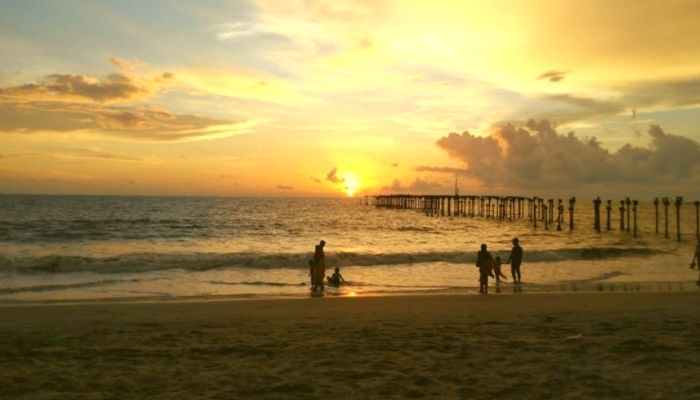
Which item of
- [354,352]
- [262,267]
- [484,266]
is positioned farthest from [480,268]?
[262,267]

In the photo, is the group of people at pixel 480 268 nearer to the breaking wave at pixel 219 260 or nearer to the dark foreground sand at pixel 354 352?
the dark foreground sand at pixel 354 352

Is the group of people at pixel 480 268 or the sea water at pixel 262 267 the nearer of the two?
the group of people at pixel 480 268

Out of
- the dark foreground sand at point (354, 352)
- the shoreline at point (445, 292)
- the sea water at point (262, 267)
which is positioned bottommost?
the sea water at point (262, 267)

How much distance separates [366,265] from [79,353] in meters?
18.8

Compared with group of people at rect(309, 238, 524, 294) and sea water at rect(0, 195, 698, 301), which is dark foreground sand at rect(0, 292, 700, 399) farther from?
sea water at rect(0, 195, 698, 301)

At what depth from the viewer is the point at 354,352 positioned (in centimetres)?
761

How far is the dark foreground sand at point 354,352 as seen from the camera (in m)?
5.91

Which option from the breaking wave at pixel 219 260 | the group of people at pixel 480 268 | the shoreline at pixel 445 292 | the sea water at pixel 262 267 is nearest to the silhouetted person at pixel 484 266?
the group of people at pixel 480 268

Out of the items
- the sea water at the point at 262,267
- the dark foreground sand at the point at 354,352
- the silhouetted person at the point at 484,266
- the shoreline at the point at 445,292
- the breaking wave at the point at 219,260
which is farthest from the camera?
the breaking wave at the point at 219,260

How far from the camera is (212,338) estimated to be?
8.68 metres

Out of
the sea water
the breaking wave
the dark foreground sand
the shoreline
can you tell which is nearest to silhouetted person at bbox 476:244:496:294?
the shoreline

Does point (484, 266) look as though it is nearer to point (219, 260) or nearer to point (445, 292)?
point (445, 292)

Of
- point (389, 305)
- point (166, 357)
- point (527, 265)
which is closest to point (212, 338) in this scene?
point (166, 357)

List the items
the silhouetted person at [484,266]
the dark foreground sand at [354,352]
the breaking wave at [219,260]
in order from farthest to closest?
the breaking wave at [219,260] < the silhouetted person at [484,266] < the dark foreground sand at [354,352]
